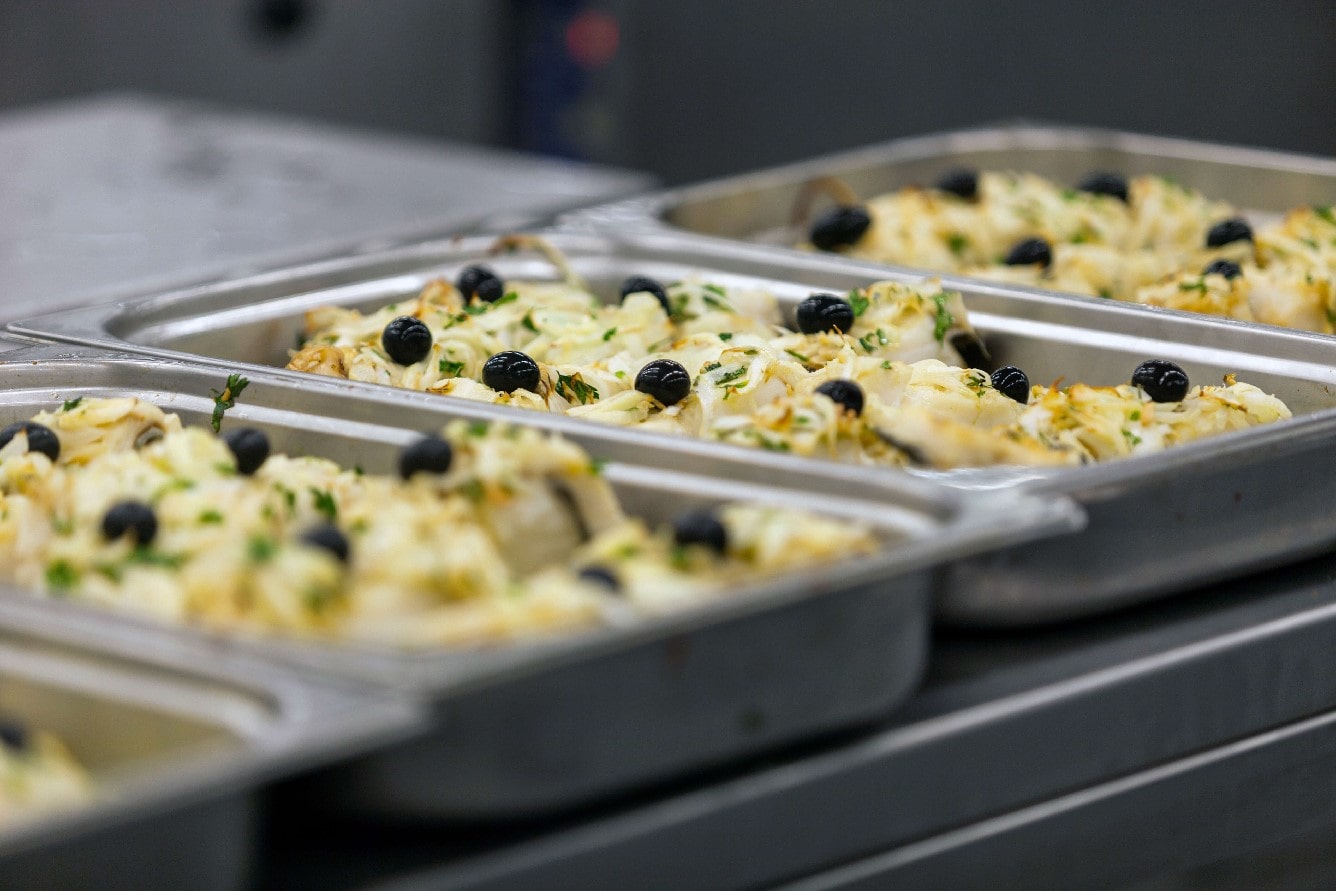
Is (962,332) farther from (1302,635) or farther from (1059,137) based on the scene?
(1059,137)

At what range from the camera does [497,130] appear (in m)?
6.69

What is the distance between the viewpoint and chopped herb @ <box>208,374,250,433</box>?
1.90 m

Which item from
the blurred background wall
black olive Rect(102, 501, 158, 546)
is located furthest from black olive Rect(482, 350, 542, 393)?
the blurred background wall

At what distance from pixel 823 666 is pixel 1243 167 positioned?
219 cm

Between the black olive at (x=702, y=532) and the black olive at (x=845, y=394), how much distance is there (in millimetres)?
398

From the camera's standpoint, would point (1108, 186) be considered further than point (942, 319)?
Yes

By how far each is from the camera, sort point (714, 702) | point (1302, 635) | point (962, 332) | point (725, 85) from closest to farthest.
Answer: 1. point (714, 702)
2. point (1302, 635)
3. point (962, 332)
4. point (725, 85)

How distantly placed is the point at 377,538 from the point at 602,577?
19 centimetres

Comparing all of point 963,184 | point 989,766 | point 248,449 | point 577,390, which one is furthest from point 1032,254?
point 248,449

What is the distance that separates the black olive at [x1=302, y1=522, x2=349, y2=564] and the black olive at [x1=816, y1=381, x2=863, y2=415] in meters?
0.63

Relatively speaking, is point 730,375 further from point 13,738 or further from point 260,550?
point 13,738

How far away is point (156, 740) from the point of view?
1.26 m

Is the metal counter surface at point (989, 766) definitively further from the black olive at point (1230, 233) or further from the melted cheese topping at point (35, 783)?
the black olive at point (1230, 233)

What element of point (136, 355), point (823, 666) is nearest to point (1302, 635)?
point (823, 666)
